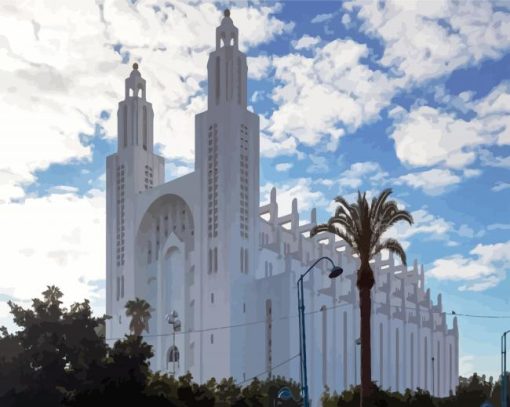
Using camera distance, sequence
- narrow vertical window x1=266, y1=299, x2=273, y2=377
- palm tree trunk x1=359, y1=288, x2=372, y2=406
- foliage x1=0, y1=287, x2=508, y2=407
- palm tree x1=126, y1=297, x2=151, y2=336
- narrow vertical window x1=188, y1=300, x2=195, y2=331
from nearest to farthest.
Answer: foliage x1=0, y1=287, x2=508, y2=407
palm tree trunk x1=359, y1=288, x2=372, y2=406
narrow vertical window x1=266, y1=299, x2=273, y2=377
narrow vertical window x1=188, y1=300, x2=195, y2=331
palm tree x1=126, y1=297, x2=151, y2=336

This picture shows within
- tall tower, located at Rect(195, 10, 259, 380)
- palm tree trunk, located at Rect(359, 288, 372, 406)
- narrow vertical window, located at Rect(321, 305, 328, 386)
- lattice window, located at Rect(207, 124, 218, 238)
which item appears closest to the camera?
palm tree trunk, located at Rect(359, 288, 372, 406)

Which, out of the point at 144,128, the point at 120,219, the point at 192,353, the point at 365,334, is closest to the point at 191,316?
the point at 192,353

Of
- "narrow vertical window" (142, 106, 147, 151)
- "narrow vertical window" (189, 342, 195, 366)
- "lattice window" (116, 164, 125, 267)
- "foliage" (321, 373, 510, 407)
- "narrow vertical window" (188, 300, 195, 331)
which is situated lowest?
"foliage" (321, 373, 510, 407)

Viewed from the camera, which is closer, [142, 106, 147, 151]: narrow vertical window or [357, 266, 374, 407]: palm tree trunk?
[357, 266, 374, 407]: palm tree trunk

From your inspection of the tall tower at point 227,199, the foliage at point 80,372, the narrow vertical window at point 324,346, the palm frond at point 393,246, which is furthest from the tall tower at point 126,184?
the palm frond at point 393,246

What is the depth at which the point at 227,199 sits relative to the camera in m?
80.5

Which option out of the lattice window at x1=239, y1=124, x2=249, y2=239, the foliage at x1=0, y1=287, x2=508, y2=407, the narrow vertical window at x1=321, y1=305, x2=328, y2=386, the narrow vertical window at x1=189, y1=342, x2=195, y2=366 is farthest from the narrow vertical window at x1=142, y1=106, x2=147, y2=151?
the foliage at x1=0, y1=287, x2=508, y2=407

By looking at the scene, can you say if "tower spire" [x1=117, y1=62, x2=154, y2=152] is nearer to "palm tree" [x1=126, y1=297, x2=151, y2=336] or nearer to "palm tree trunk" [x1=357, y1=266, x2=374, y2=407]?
"palm tree" [x1=126, y1=297, x2=151, y2=336]

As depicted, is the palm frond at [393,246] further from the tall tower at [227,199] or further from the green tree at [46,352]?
the tall tower at [227,199]

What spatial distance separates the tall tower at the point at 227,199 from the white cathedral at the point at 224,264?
9 centimetres

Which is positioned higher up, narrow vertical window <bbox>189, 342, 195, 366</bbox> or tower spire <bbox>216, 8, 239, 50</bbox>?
tower spire <bbox>216, 8, 239, 50</bbox>

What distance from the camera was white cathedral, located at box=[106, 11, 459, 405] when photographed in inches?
3135

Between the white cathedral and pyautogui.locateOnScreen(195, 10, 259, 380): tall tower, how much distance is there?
0.09 meters

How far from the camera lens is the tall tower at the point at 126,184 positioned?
297 ft
